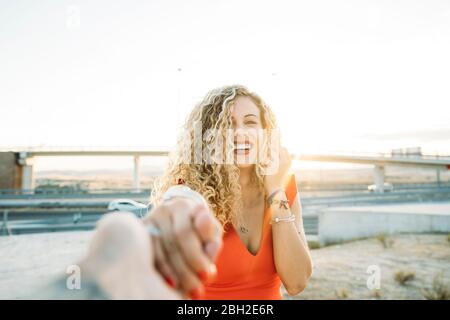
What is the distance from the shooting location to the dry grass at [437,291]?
21.3ft

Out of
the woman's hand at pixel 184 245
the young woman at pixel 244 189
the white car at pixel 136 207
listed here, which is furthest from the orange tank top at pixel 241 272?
the woman's hand at pixel 184 245

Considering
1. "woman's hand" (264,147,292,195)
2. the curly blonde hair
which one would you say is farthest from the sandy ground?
"woman's hand" (264,147,292,195)

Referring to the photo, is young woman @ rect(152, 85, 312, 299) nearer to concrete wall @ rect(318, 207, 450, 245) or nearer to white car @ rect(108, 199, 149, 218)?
white car @ rect(108, 199, 149, 218)

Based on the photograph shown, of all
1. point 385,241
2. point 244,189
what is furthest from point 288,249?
point 385,241

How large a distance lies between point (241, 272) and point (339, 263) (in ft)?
26.1

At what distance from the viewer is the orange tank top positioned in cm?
215

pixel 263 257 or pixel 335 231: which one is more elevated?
pixel 263 257

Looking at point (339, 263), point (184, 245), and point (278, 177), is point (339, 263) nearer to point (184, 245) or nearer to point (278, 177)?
point (278, 177)

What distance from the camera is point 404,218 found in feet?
41.1

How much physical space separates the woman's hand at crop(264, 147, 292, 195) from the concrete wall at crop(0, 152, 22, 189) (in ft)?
140
